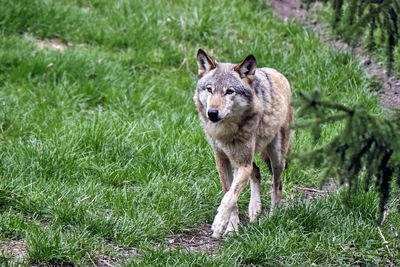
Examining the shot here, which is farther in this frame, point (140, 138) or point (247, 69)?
point (140, 138)

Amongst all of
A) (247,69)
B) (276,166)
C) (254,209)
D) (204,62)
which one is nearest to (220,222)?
(254,209)

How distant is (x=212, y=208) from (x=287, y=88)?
160cm

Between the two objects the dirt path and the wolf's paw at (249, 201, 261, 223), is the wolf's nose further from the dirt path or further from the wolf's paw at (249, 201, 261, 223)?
the dirt path

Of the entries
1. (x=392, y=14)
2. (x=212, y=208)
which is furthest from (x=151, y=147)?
(x=392, y=14)

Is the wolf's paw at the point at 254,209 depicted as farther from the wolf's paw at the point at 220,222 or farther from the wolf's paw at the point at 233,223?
the wolf's paw at the point at 220,222

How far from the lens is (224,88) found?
200 inches

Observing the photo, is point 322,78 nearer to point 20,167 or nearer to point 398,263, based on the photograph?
point 398,263

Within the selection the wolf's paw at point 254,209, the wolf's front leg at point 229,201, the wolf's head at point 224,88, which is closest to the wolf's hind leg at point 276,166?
the wolf's paw at point 254,209

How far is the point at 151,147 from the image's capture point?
21.2ft

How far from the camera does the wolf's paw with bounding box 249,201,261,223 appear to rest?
18.2 feet

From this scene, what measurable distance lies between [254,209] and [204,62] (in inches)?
61.4

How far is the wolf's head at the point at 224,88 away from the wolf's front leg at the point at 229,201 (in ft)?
1.76

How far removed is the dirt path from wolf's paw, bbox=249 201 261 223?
7.97 ft

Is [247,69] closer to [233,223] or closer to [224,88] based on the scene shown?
[224,88]
